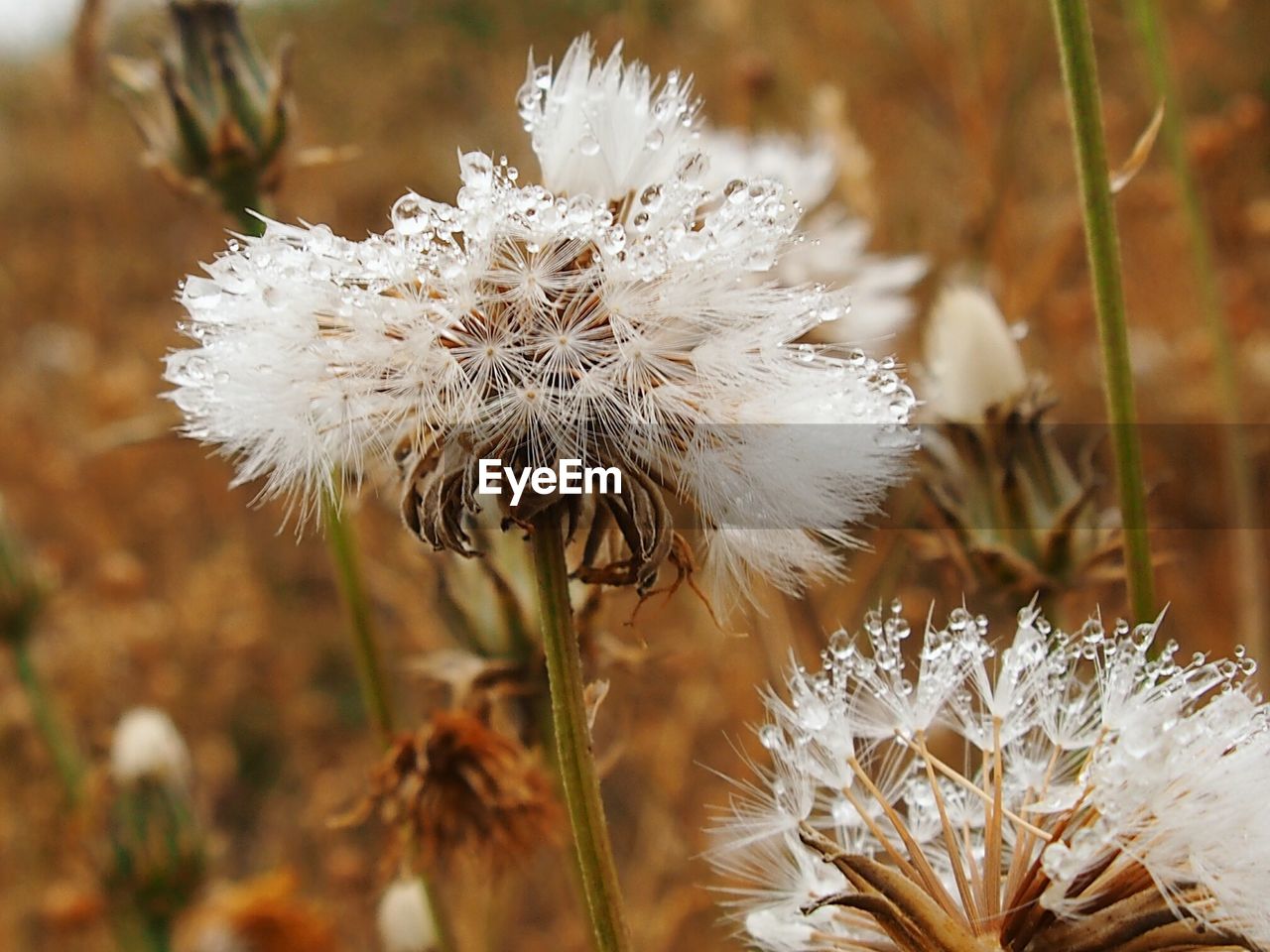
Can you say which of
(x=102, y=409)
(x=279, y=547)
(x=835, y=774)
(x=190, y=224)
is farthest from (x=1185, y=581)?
(x=190, y=224)

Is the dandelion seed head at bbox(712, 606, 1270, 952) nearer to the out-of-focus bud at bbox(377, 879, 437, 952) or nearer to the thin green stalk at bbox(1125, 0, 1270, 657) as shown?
the out-of-focus bud at bbox(377, 879, 437, 952)

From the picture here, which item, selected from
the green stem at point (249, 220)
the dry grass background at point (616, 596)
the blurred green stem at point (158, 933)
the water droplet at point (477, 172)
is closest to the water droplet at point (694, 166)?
the water droplet at point (477, 172)

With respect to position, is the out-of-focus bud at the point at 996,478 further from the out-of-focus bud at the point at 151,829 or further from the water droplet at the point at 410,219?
the out-of-focus bud at the point at 151,829

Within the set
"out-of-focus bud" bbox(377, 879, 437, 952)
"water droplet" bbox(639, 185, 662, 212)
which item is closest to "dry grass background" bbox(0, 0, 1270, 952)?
"out-of-focus bud" bbox(377, 879, 437, 952)

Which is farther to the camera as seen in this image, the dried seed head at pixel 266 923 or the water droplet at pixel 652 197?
the dried seed head at pixel 266 923

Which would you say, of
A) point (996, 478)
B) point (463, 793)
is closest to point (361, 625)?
point (463, 793)

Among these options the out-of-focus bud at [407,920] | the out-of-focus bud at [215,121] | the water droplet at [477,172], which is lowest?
the out-of-focus bud at [407,920]

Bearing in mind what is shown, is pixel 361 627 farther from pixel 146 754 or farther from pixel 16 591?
pixel 16 591
